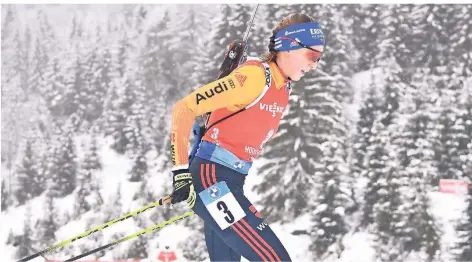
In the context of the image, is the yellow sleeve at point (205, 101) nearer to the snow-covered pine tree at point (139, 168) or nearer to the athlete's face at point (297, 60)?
the athlete's face at point (297, 60)

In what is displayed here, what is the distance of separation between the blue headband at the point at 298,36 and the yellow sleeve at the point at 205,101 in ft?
0.92

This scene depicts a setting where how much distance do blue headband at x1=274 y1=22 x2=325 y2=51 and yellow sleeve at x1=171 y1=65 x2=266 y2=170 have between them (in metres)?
0.28

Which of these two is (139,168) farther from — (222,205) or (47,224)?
(222,205)

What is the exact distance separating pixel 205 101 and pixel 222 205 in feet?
1.59

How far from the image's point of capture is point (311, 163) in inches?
444

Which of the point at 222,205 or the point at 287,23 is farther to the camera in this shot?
the point at 287,23

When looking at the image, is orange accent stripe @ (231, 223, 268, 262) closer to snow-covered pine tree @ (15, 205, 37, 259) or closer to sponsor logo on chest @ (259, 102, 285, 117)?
sponsor logo on chest @ (259, 102, 285, 117)

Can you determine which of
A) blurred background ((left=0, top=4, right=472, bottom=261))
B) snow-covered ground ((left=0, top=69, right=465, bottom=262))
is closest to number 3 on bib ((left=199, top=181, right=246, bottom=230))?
snow-covered ground ((left=0, top=69, right=465, bottom=262))

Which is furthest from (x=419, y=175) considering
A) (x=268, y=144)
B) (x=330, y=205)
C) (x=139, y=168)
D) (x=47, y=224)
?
(x=47, y=224)

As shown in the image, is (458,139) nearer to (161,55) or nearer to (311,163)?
(311,163)

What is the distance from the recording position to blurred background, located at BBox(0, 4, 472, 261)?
10.8m

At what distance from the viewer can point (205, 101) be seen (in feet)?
8.87

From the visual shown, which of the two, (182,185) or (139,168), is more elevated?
(139,168)

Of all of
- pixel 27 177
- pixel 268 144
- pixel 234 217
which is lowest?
pixel 234 217
